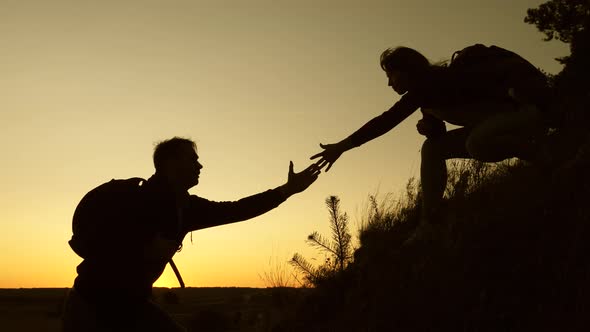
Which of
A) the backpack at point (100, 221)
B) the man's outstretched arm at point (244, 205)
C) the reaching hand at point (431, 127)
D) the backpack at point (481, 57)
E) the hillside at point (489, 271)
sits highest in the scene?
the backpack at point (481, 57)

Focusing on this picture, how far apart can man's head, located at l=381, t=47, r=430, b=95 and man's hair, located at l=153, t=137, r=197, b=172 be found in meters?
1.55

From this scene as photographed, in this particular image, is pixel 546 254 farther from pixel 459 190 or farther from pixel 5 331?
pixel 5 331

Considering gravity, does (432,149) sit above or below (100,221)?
above

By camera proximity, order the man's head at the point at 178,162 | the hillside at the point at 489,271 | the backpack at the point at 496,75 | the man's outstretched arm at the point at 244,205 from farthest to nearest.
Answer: the backpack at the point at 496,75 < the man's outstretched arm at the point at 244,205 < the man's head at the point at 178,162 < the hillside at the point at 489,271

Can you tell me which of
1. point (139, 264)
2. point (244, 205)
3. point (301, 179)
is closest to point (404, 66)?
point (301, 179)

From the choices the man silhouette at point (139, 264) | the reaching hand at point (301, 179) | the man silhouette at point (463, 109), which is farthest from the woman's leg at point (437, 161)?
the man silhouette at point (139, 264)

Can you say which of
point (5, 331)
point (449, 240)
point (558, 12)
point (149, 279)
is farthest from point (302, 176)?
point (5, 331)

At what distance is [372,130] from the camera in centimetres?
430

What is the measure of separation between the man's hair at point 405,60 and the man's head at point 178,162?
1.58m

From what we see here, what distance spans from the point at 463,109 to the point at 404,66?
0.57 meters

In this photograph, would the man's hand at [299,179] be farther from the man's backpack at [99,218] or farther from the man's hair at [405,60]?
the man's backpack at [99,218]

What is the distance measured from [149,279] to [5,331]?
1216 cm

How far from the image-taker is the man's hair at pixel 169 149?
11.6 ft

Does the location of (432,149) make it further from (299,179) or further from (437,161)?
(299,179)
